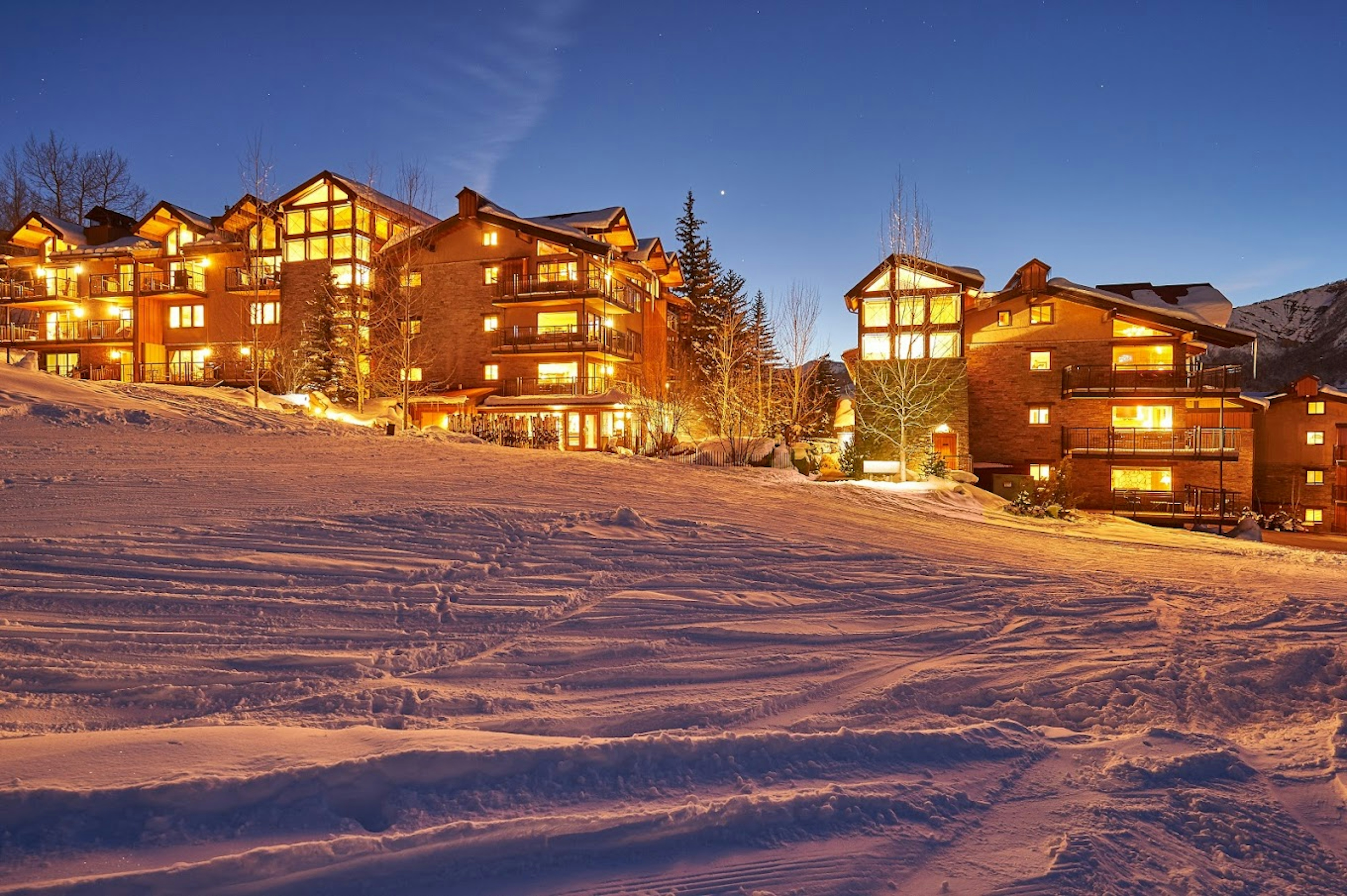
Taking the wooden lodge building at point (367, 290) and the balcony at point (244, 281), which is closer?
the wooden lodge building at point (367, 290)

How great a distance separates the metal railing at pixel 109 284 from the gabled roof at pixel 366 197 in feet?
38.2

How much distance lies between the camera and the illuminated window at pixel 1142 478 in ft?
98.6

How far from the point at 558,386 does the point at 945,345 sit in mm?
16950

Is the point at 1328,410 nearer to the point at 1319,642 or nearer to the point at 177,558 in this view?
the point at 1319,642

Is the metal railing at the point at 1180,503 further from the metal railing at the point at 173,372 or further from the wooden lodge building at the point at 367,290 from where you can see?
the metal railing at the point at 173,372

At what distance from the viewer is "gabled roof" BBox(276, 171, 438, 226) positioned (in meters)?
34.8

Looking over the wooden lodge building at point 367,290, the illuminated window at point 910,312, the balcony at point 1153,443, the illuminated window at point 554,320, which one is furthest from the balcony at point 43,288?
the balcony at point 1153,443

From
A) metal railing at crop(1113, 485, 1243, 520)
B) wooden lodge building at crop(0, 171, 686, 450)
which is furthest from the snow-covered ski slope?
wooden lodge building at crop(0, 171, 686, 450)

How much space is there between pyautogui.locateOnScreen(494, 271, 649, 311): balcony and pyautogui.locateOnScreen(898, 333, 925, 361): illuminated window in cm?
1359

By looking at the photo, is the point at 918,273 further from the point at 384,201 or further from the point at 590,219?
the point at 384,201

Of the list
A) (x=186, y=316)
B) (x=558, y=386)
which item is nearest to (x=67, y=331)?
(x=186, y=316)

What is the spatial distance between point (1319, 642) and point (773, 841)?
6.11 meters

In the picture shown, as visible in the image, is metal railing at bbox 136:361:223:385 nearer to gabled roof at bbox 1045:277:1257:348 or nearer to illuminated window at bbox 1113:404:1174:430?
gabled roof at bbox 1045:277:1257:348

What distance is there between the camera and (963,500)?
20422mm
